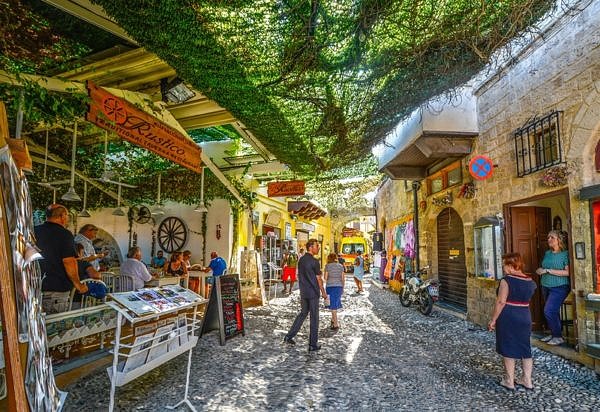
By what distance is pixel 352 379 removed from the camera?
4219 millimetres

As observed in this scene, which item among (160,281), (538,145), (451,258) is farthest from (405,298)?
(160,281)

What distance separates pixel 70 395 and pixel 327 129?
531 centimetres

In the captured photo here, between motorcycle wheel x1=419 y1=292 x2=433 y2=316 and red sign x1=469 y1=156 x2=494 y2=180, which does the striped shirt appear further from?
motorcycle wheel x1=419 y1=292 x2=433 y2=316

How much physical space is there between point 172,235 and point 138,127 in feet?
24.3

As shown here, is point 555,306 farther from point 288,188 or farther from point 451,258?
point 288,188

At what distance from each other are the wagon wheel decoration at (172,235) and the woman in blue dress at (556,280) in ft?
31.9

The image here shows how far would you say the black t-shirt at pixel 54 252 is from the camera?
12.0ft

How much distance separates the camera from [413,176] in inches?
401

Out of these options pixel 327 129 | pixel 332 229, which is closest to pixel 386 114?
pixel 327 129

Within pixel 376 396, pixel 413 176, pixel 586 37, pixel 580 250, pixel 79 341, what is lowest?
pixel 376 396

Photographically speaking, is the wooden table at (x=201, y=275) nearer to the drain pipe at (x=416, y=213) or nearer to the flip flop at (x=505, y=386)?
the drain pipe at (x=416, y=213)

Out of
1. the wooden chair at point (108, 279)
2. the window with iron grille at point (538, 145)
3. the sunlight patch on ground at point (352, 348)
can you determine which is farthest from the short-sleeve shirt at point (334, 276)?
the wooden chair at point (108, 279)

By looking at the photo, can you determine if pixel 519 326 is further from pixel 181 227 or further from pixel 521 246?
pixel 181 227

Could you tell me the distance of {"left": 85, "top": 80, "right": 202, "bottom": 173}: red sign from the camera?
177 inches
